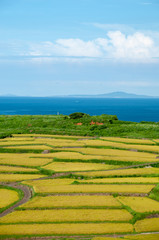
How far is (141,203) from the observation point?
74.8 ft

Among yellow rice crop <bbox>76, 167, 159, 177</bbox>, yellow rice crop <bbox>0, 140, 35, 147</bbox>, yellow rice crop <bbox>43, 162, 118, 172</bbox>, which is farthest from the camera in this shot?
yellow rice crop <bbox>0, 140, 35, 147</bbox>

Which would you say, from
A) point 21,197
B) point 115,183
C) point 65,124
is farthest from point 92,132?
point 21,197

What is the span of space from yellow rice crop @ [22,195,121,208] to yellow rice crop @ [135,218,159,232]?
2823 mm

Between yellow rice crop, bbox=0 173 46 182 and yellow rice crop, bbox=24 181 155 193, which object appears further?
yellow rice crop, bbox=0 173 46 182

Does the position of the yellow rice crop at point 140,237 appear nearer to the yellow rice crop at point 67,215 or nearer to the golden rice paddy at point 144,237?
the golden rice paddy at point 144,237

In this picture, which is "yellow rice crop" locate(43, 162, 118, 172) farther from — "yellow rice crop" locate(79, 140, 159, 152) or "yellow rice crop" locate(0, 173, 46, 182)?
"yellow rice crop" locate(79, 140, 159, 152)

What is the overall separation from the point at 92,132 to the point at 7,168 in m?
25.4

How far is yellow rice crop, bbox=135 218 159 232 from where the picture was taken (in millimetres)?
18625

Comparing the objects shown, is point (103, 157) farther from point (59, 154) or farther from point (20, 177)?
point (20, 177)

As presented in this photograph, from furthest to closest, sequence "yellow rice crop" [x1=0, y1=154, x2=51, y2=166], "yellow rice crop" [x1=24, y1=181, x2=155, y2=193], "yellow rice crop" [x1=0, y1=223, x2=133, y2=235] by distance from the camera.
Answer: "yellow rice crop" [x1=0, y1=154, x2=51, y2=166] < "yellow rice crop" [x1=24, y1=181, x2=155, y2=193] < "yellow rice crop" [x1=0, y1=223, x2=133, y2=235]

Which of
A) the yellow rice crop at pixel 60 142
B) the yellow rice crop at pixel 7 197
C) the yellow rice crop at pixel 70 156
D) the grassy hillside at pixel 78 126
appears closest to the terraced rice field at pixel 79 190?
the yellow rice crop at pixel 7 197

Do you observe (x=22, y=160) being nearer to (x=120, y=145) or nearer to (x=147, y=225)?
(x=120, y=145)

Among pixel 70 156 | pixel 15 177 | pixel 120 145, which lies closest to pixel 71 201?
pixel 15 177

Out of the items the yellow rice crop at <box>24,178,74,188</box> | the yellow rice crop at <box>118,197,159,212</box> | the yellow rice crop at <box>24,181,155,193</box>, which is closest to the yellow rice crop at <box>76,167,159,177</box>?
the yellow rice crop at <box>24,178,74,188</box>
